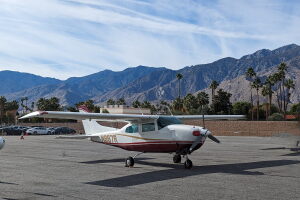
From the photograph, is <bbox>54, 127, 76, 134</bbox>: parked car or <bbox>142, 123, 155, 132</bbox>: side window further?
<bbox>54, 127, 76, 134</bbox>: parked car

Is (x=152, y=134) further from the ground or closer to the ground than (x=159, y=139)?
further from the ground

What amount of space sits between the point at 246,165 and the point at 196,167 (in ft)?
8.65

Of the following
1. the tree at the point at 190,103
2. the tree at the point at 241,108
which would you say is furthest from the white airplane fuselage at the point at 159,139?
the tree at the point at 190,103

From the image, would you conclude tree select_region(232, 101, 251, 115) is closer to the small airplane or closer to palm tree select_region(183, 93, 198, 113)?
palm tree select_region(183, 93, 198, 113)

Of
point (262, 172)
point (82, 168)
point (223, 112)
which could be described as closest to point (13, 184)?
point (82, 168)

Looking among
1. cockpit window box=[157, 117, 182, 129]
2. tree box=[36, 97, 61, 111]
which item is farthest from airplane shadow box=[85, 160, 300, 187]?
tree box=[36, 97, 61, 111]

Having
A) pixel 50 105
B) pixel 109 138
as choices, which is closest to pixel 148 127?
pixel 109 138

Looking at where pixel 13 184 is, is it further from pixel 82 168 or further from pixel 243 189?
pixel 243 189

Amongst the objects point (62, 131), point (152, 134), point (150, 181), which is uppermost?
point (152, 134)

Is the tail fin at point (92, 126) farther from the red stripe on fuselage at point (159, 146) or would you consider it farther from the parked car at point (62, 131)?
the parked car at point (62, 131)

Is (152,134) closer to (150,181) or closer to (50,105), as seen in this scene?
(150,181)

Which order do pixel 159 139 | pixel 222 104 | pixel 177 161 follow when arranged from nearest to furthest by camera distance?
pixel 159 139, pixel 177 161, pixel 222 104

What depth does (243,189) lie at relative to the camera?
11930mm

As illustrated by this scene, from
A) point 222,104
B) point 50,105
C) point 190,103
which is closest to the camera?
point 222,104
